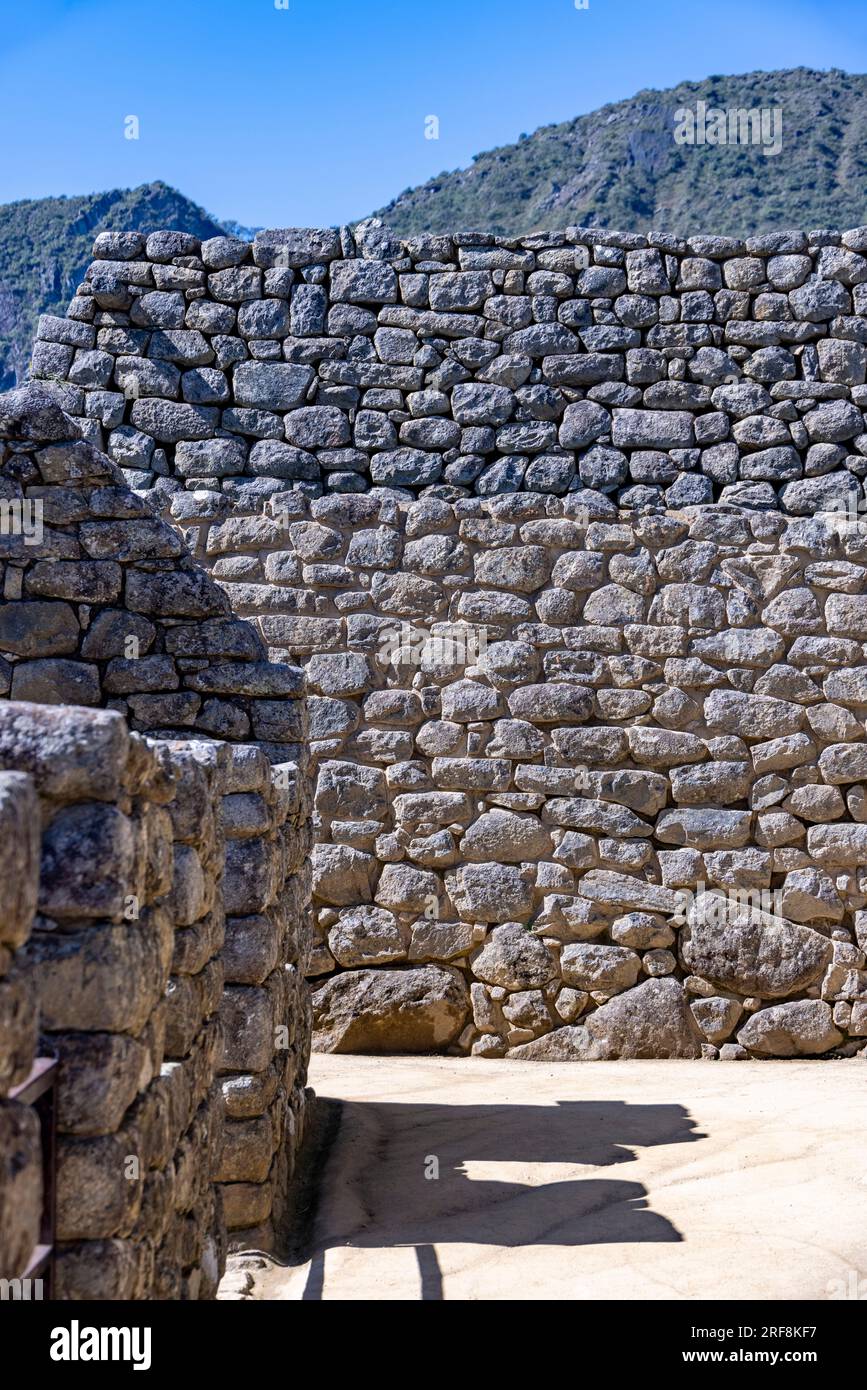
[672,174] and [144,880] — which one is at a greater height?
[672,174]

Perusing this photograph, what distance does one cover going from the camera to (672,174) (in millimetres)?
18438

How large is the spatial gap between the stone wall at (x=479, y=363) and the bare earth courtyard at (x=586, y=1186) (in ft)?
9.82

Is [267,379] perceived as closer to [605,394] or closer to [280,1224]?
[605,394]

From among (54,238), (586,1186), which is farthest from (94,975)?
(54,238)

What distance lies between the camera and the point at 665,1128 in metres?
5.19

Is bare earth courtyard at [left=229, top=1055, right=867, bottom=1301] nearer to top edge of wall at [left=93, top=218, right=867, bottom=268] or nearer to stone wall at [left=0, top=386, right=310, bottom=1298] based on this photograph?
stone wall at [left=0, top=386, right=310, bottom=1298]

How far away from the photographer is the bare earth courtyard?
354 cm

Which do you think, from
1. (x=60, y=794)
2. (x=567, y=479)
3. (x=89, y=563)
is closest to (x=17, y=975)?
(x=60, y=794)

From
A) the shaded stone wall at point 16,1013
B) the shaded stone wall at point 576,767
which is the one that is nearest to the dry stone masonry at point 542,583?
the shaded stone wall at point 576,767

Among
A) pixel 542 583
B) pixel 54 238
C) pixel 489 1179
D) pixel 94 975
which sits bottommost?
pixel 489 1179

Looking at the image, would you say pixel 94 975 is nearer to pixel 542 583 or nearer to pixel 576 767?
pixel 576 767

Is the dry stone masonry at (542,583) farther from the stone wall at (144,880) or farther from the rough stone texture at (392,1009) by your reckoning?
the stone wall at (144,880)

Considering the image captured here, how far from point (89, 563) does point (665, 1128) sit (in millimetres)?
3033

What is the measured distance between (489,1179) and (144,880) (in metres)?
2.66
